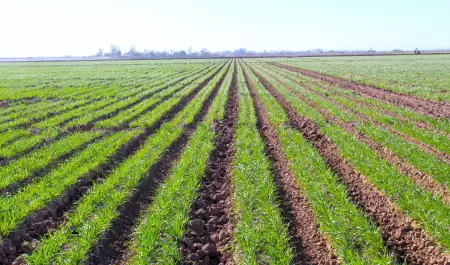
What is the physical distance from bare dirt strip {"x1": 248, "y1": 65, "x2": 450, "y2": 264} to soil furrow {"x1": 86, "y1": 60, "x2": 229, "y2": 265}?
450 cm

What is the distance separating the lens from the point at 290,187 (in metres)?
8.21

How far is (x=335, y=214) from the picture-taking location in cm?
641

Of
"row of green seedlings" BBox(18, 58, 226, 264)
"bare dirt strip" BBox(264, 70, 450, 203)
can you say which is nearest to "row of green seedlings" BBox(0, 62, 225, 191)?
"row of green seedlings" BBox(18, 58, 226, 264)

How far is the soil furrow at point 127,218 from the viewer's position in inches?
225

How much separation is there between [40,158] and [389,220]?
30.3 feet

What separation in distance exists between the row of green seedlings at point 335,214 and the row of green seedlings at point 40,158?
6869 mm

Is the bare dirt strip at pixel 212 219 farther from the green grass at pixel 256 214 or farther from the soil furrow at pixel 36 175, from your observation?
the soil furrow at pixel 36 175

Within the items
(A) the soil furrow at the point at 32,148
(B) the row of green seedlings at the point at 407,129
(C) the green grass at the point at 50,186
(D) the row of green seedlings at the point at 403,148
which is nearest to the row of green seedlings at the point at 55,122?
(A) the soil furrow at the point at 32,148

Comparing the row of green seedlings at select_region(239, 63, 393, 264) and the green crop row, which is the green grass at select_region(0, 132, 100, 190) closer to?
the row of green seedlings at select_region(239, 63, 393, 264)

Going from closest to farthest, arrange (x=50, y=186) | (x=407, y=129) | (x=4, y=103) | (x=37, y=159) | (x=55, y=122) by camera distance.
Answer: (x=50, y=186) → (x=37, y=159) → (x=407, y=129) → (x=55, y=122) → (x=4, y=103)

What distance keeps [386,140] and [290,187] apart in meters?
4.87

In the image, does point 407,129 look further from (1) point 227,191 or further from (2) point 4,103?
(2) point 4,103

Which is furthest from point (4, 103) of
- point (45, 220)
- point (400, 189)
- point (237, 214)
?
point (400, 189)

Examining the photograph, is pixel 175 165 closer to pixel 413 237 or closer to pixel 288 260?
pixel 288 260
